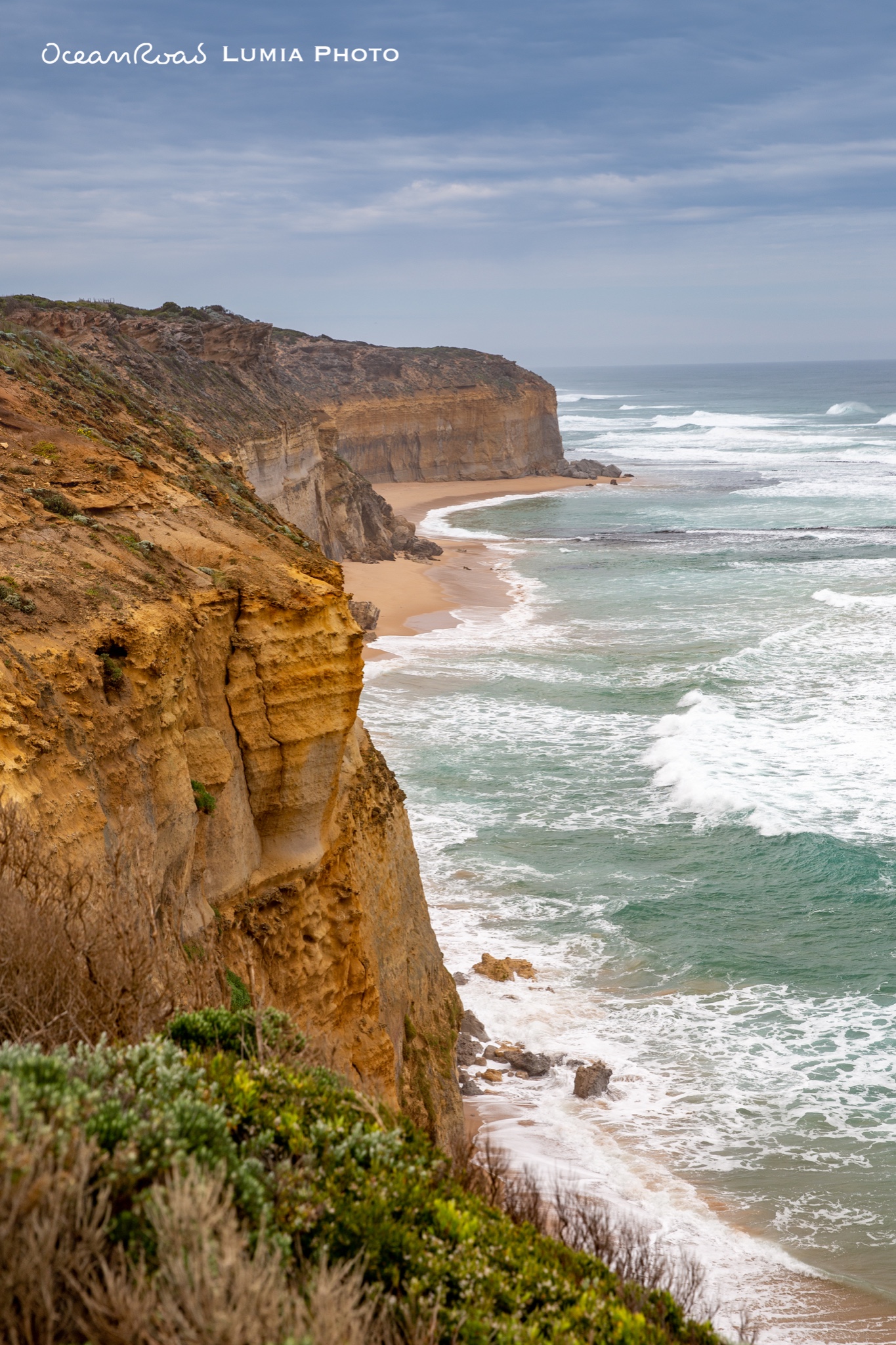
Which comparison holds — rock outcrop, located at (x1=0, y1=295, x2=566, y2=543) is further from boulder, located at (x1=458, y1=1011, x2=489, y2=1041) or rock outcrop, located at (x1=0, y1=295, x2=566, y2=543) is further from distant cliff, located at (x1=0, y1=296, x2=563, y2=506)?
boulder, located at (x1=458, y1=1011, x2=489, y2=1041)

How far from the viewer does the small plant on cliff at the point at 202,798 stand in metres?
9.45

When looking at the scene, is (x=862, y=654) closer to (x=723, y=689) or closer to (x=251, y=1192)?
(x=723, y=689)

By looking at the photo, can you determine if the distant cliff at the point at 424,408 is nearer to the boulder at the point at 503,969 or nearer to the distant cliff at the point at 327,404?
the distant cliff at the point at 327,404

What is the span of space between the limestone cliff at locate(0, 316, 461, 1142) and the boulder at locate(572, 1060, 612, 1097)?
2329mm

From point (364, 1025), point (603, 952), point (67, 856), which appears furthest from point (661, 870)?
point (67, 856)

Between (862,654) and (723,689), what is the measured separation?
5.62 metres

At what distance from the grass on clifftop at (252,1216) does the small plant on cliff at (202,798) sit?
3414mm

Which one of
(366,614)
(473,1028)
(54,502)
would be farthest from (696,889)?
(366,614)

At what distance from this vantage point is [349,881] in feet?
36.1

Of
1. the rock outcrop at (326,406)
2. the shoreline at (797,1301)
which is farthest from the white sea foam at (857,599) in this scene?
the shoreline at (797,1301)

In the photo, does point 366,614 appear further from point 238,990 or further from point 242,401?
point 238,990

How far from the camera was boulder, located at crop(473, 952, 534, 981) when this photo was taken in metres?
17.2

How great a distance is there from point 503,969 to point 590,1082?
2.96 metres

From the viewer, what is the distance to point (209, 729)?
380 inches
